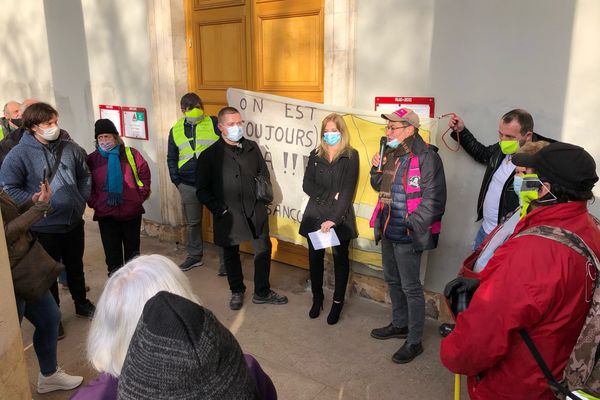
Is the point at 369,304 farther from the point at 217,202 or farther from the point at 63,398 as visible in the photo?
the point at 63,398

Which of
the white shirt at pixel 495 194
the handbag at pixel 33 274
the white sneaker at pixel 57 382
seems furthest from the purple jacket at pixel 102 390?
the white shirt at pixel 495 194

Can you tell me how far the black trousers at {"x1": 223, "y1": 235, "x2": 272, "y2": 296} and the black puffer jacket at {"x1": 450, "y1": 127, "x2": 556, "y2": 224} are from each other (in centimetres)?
194

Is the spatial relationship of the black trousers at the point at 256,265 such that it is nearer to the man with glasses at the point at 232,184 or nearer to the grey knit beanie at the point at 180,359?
the man with glasses at the point at 232,184

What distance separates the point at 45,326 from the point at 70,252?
1.13m

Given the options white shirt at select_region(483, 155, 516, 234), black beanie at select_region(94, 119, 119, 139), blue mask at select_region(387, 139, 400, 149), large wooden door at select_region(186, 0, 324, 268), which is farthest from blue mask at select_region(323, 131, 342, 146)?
black beanie at select_region(94, 119, 119, 139)

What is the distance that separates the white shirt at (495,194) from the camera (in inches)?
131

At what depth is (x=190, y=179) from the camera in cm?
536

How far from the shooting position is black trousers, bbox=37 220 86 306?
158 inches

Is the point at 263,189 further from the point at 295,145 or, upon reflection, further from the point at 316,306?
the point at 316,306

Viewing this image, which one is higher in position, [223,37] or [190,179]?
[223,37]

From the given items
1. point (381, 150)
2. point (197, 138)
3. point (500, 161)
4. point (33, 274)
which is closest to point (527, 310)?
point (500, 161)

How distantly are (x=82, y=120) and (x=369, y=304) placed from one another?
5247 millimetres

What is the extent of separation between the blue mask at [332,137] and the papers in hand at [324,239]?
73 centimetres

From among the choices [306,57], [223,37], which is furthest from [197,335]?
[223,37]
